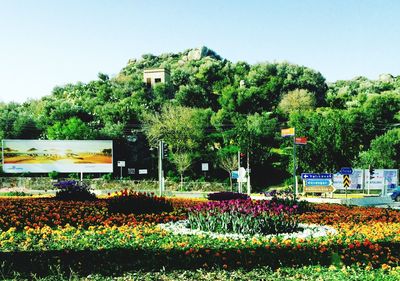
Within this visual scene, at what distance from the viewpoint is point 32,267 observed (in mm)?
7289

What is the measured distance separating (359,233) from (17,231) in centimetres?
810

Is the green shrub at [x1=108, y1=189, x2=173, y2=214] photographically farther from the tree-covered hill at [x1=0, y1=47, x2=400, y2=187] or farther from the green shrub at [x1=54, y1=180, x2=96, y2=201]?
the tree-covered hill at [x1=0, y1=47, x2=400, y2=187]

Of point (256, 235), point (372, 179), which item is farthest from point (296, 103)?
point (256, 235)

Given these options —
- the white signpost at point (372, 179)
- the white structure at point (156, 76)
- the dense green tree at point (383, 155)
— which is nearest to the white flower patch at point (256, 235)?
the white signpost at point (372, 179)

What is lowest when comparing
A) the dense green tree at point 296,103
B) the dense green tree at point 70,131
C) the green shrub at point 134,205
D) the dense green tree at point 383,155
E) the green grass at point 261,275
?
the green grass at point 261,275

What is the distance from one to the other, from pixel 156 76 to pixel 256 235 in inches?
3552

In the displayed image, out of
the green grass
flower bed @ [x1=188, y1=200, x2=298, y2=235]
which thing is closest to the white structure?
flower bed @ [x1=188, y1=200, x2=298, y2=235]

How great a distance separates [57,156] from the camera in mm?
50281

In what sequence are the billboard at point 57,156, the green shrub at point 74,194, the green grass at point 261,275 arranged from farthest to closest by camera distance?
the billboard at point 57,156, the green shrub at point 74,194, the green grass at point 261,275

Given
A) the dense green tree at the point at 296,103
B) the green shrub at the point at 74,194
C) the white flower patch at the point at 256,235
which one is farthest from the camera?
the dense green tree at the point at 296,103

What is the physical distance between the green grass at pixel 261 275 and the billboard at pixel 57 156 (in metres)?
44.9

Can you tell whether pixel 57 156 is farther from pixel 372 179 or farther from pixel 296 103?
pixel 296 103

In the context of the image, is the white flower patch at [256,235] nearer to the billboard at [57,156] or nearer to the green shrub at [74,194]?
the green shrub at [74,194]

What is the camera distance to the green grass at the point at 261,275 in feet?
22.6
